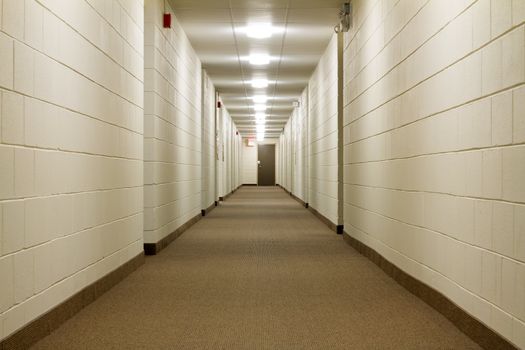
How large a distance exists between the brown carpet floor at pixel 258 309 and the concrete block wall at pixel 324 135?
2.71m

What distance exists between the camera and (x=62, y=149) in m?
3.49

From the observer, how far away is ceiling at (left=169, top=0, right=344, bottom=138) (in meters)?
7.47

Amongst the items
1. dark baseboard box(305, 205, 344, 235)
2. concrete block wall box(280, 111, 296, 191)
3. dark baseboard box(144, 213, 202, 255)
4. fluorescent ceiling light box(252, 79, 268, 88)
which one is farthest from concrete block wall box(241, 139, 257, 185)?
dark baseboard box(144, 213, 202, 255)

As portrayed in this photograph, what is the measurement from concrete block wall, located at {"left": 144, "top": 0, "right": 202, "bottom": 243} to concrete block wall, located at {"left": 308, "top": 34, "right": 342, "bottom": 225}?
218cm

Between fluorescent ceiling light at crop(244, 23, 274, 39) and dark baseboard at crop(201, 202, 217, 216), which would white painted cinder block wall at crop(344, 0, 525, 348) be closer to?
fluorescent ceiling light at crop(244, 23, 274, 39)

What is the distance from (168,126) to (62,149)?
4019 millimetres

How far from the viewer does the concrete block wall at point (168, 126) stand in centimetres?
653

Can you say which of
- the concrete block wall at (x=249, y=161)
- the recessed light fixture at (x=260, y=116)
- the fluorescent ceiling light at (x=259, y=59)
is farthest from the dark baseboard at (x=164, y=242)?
the concrete block wall at (x=249, y=161)

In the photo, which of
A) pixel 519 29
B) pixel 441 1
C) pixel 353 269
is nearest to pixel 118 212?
pixel 353 269

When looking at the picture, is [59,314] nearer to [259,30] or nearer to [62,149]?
[62,149]

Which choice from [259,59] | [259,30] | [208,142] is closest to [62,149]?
[259,30]

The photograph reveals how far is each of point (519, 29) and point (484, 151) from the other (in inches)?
25.3

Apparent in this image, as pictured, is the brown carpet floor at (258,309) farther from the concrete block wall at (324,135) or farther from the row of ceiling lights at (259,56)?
the row of ceiling lights at (259,56)

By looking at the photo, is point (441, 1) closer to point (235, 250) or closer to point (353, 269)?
point (353, 269)
